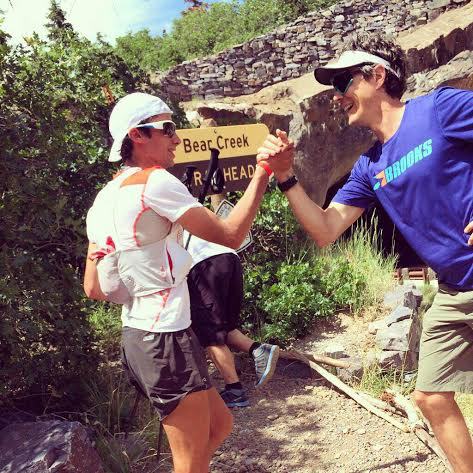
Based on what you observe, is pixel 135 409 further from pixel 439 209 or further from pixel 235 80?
pixel 235 80

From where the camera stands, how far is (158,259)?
215 centimetres

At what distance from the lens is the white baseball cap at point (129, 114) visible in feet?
7.37

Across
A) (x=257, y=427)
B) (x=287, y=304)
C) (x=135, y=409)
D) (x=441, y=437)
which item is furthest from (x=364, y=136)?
(x=441, y=437)

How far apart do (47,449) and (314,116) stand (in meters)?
5.88

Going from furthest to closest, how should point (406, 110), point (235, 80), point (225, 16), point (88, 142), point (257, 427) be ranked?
point (225, 16), point (235, 80), point (88, 142), point (257, 427), point (406, 110)

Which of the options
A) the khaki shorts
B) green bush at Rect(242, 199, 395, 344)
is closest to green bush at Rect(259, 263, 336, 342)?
green bush at Rect(242, 199, 395, 344)

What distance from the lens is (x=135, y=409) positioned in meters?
3.64

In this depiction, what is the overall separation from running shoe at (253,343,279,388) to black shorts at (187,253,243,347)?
273 millimetres

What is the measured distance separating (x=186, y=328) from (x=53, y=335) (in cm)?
179

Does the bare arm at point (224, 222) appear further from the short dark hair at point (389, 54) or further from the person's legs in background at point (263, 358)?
the person's legs in background at point (263, 358)

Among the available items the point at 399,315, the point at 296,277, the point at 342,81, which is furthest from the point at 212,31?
the point at 342,81

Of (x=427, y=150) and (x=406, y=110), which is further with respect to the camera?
(x=406, y=110)

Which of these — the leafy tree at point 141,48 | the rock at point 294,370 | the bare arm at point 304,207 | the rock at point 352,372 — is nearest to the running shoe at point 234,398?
the rock at point 294,370

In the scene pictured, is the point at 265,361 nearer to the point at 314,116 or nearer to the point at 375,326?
the point at 375,326
